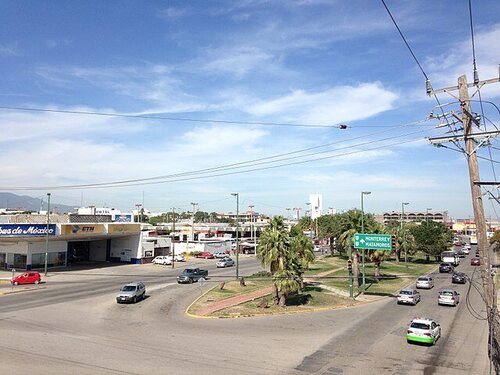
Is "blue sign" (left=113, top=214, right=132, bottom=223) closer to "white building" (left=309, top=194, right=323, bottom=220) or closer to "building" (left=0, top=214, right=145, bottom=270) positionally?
"building" (left=0, top=214, right=145, bottom=270)

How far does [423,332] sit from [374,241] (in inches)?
714

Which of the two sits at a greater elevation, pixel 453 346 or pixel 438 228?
pixel 438 228

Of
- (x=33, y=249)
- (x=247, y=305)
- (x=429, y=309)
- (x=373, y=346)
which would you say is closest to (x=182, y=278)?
(x=247, y=305)

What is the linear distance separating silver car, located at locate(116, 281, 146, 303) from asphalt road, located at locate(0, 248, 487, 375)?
790 mm

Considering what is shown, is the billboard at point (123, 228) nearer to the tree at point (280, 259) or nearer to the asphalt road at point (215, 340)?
the asphalt road at point (215, 340)

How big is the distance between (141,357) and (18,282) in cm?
3219

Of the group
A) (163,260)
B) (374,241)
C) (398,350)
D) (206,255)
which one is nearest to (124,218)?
(163,260)

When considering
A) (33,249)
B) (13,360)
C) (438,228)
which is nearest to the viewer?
(13,360)

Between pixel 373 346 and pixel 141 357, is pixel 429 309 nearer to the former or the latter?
pixel 373 346

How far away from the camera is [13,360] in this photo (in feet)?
63.5

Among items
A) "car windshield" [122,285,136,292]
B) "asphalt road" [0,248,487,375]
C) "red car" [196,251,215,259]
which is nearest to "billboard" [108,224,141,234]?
"red car" [196,251,215,259]

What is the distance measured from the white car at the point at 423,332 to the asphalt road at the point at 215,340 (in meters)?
0.45

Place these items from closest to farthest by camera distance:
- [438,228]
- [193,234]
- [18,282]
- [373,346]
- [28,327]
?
1. [373,346]
2. [28,327]
3. [18,282]
4. [438,228]
5. [193,234]

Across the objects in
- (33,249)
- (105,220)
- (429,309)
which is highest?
(105,220)
